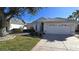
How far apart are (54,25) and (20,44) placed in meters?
0.92

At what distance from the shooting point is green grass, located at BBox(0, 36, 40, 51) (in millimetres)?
8195

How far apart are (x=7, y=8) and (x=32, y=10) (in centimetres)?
58

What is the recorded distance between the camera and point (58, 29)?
A: 842 centimetres

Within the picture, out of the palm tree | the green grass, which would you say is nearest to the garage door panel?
the green grass

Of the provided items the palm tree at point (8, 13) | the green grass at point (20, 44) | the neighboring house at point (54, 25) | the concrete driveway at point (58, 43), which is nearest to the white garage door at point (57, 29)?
the neighboring house at point (54, 25)

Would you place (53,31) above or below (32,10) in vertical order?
below

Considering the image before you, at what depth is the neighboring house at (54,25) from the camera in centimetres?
823

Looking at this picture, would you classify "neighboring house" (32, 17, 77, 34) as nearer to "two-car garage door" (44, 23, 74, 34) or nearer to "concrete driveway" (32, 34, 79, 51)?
"two-car garage door" (44, 23, 74, 34)

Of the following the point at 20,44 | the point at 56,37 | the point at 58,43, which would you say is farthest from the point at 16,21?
the point at 58,43

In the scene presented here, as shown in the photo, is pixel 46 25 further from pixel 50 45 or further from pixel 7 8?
pixel 7 8

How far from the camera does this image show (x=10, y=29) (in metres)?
8.28

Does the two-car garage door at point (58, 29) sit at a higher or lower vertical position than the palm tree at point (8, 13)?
lower

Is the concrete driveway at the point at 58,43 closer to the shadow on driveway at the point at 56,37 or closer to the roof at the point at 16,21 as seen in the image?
the shadow on driveway at the point at 56,37
